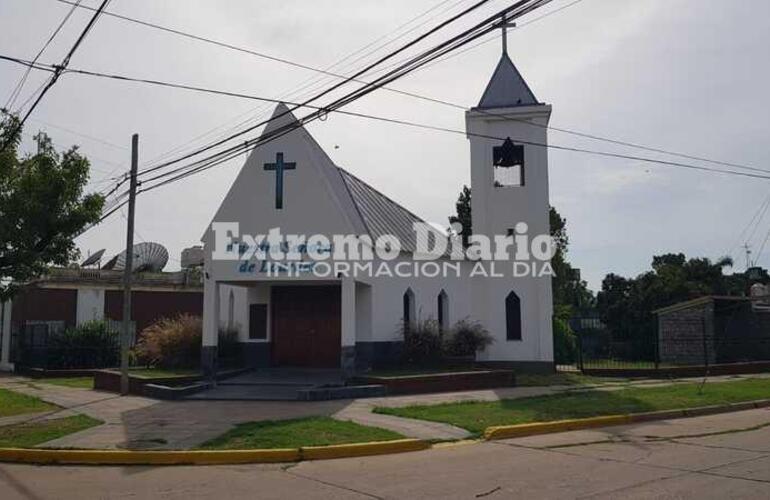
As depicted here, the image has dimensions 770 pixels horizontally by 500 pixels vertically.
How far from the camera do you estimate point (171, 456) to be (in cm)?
1091

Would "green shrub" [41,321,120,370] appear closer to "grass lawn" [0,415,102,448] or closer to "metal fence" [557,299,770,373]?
"grass lawn" [0,415,102,448]

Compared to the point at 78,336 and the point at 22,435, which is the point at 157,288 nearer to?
the point at 78,336

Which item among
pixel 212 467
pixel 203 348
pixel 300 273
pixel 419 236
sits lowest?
pixel 212 467

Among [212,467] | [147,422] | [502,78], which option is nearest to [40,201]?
[147,422]

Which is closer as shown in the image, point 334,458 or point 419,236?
point 334,458

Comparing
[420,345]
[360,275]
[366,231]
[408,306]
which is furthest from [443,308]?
[360,275]

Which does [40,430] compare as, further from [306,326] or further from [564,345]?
[564,345]

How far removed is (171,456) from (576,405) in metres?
9.04

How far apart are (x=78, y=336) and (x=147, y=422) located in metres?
16.8

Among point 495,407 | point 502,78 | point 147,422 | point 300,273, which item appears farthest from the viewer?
point 502,78

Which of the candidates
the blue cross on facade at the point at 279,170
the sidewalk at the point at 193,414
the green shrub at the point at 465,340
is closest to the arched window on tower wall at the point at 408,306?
the green shrub at the point at 465,340

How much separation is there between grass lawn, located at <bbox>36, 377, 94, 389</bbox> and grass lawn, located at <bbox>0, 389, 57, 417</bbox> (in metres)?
3.27

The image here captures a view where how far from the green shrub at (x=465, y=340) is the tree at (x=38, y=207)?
11878 millimetres

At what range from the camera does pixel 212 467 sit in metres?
10.6
